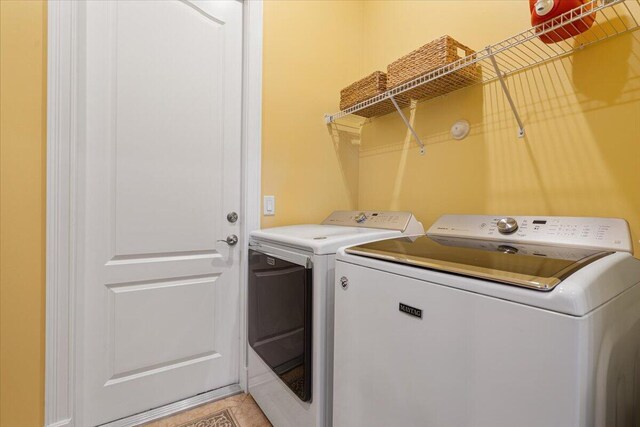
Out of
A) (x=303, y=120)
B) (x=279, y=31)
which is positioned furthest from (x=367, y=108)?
(x=279, y=31)

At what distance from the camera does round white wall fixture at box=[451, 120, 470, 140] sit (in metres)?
1.50

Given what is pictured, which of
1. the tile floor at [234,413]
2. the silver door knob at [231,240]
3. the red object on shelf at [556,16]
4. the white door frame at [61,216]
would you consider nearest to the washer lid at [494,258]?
the red object on shelf at [556,16]

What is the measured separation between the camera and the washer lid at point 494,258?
24.9 inches

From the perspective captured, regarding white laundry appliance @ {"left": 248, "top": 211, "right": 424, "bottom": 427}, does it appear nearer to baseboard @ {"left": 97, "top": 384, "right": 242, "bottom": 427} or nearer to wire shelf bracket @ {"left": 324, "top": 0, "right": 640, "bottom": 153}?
baseboard @ {"left": 97, "top": 384, "right": 242, "bottom": 427}

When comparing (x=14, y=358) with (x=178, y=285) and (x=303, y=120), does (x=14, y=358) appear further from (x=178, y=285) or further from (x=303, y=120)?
(x=303, y=120)

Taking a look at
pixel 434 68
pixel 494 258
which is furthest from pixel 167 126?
pixel 494 258

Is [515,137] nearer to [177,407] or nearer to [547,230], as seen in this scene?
[547,230]

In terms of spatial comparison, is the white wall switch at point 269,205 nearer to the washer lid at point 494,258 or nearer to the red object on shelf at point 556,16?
the washer lid at point 494,258

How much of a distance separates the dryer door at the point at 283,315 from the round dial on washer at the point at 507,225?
0.80 metres

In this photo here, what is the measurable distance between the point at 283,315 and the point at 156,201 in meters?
0.89

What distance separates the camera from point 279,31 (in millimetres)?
1834

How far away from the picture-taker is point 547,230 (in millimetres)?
1078

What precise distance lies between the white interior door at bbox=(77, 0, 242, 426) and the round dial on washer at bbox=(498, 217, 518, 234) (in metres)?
1.36

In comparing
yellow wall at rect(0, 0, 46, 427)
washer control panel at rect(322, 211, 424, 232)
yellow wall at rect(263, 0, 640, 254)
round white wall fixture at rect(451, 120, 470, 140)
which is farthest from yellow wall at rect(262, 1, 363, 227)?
yellow wall at rect(0, 0, 46, 427)
